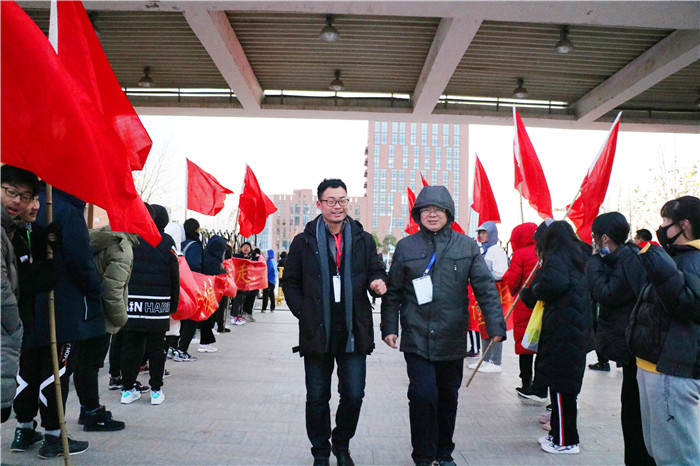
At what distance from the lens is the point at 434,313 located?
4.24 metres

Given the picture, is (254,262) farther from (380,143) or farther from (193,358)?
(380,143)

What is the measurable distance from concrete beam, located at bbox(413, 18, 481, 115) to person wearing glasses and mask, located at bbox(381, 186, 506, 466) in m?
6.00

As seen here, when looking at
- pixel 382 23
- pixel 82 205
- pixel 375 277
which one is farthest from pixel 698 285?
pixel 382 23

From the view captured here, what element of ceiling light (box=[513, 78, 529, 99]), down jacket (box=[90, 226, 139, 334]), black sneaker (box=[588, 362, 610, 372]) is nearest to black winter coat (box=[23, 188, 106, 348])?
down jacket (box=[90, 226, 139, 334])

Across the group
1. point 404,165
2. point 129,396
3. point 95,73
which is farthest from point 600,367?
point 404,165

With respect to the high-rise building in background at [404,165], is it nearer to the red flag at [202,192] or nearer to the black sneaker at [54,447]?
the red flag at [202,192]

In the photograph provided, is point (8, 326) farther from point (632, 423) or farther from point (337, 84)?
point (337, 84)

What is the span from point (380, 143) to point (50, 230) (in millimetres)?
163384

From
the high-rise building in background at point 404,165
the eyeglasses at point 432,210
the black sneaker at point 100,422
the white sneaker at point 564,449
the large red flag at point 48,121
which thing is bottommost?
the white sneaker at point 564,449

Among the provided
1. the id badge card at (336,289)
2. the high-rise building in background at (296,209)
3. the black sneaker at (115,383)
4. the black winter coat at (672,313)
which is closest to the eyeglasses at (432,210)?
the id badge card at (336,289)

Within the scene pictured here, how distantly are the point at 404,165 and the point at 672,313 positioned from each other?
16382 cm

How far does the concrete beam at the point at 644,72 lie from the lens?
10133 mm

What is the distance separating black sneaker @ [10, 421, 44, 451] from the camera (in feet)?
14.3

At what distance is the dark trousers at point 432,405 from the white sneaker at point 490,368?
171 inches
